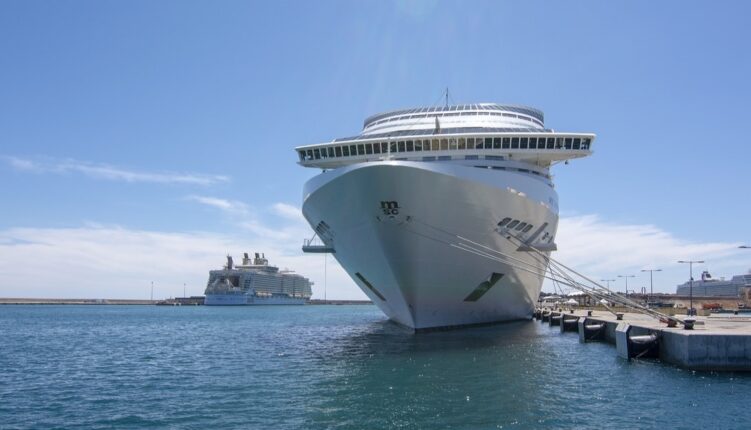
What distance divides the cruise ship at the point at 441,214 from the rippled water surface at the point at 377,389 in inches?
99.7

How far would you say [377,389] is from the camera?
17000 mm

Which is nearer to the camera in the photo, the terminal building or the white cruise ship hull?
the white cruise ship hull

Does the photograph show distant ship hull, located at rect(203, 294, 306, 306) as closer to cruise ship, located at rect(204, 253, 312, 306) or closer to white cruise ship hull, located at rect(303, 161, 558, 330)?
cruise ship, located at rect(204, 253, 312, 306)

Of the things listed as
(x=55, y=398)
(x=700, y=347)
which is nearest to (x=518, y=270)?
(x=700, y=347)

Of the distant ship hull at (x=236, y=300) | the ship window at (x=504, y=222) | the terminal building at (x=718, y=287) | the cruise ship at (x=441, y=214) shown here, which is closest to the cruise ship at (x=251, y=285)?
the distant ship hull at (x=236, y=300)

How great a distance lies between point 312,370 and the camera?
826 inches

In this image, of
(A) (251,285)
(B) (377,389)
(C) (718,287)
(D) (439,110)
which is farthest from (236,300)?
(B) (377,389)

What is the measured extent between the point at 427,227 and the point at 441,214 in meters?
0.74

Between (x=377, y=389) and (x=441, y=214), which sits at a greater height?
(x=441, y=214)

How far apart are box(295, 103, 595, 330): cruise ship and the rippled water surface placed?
2533 mm

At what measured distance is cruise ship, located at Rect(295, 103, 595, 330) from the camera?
2398cm

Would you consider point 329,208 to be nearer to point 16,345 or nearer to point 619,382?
point 619,382

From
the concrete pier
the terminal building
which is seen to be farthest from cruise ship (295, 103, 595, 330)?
the terminal building

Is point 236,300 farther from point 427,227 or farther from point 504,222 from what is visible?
point 427,227
